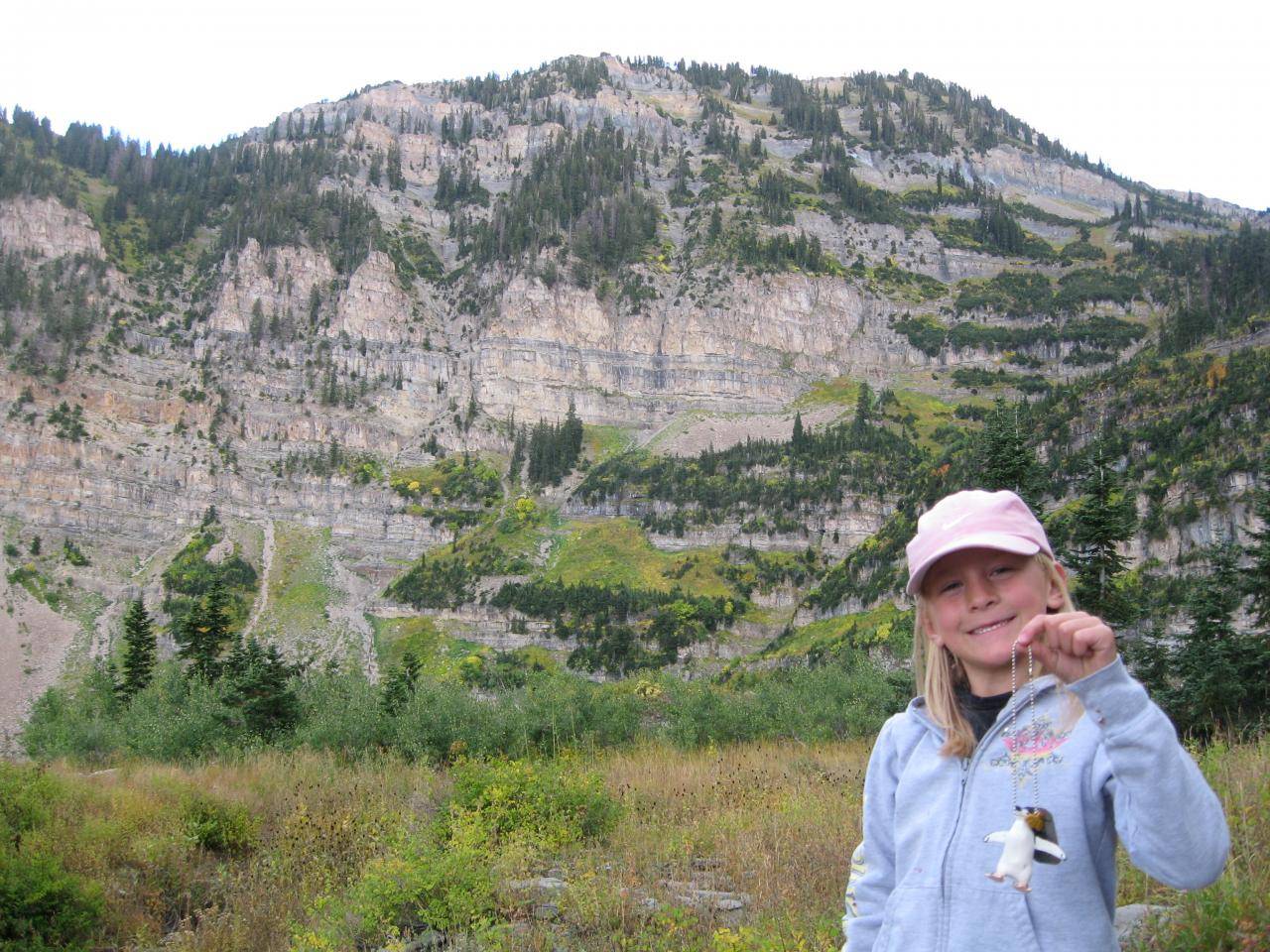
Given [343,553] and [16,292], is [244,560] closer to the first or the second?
[343,553]

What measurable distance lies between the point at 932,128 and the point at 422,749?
705 feet

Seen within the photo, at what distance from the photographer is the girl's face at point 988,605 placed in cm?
239

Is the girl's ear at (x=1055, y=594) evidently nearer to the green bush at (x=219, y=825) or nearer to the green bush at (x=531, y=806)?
the green bush at (x=531, y=806)

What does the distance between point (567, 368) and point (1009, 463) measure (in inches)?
4646

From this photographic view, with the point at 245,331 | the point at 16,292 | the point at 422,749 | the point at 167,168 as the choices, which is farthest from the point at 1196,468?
the point at 167,168

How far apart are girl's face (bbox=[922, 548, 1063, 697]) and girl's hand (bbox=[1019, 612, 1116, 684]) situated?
30 cm

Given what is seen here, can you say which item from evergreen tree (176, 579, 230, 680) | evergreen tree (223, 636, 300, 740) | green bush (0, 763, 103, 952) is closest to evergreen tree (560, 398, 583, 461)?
evergreen tree (176, 579, 230, 680)

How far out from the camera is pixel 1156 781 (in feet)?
6.28

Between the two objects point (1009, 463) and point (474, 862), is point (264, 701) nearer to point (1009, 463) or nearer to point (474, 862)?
point (474, 862)

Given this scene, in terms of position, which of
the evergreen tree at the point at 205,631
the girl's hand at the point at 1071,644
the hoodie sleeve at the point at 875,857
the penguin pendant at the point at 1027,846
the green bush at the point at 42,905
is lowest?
the evergreen tree at the point at 205,631

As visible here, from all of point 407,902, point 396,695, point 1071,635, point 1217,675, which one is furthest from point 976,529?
point 396,695

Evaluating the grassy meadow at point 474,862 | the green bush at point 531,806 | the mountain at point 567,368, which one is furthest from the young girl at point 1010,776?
the mountain at point 567,368

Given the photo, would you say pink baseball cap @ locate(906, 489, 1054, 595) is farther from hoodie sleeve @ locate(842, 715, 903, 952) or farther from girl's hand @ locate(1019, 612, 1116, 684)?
hoodie sleeve @ locate(842, 715, 903, 952)

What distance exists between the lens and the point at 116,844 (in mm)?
7488
